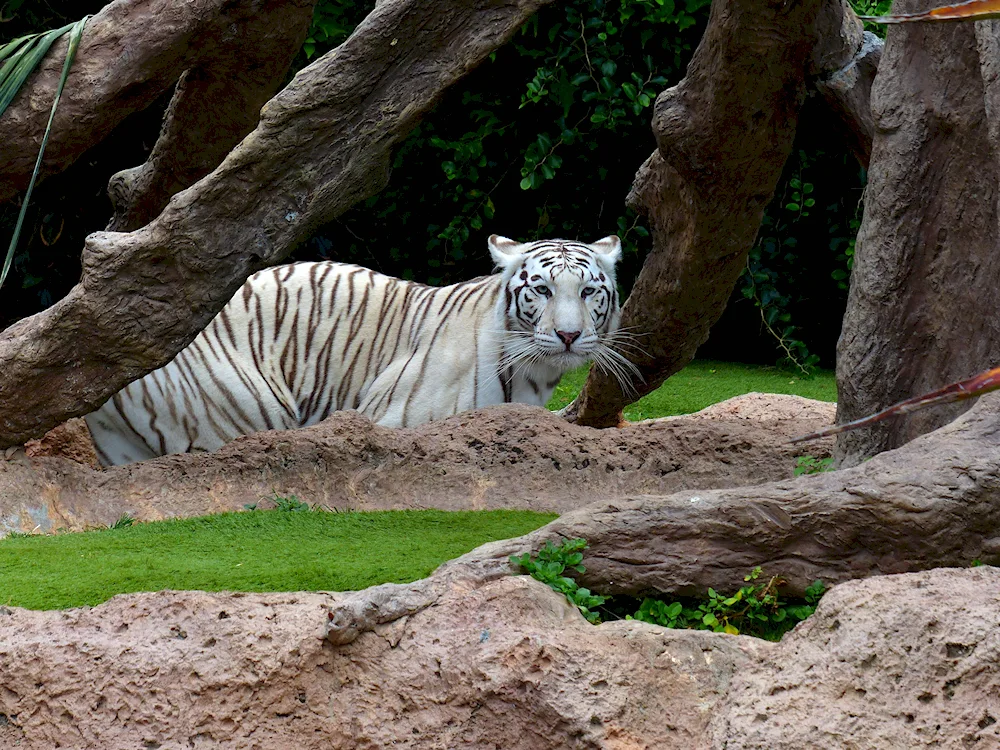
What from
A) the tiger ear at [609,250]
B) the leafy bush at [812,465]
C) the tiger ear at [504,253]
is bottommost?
the leafy bush at [812,465]

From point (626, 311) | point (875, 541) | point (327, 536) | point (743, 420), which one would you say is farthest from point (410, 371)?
point (875, 541)

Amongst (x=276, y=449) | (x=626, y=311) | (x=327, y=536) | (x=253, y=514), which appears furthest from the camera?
(x=626, y=311)

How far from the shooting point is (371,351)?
5684mm

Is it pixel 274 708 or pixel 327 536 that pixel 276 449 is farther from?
pixel 274 708

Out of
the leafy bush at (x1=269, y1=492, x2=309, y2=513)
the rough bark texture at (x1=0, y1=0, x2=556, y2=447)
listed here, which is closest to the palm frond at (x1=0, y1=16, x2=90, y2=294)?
the rough bark texture at (x1=0, y1=0, x2=556, y2=447)

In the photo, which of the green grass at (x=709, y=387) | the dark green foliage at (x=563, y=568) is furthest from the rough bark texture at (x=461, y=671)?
the green grass at (x=709, y=387)

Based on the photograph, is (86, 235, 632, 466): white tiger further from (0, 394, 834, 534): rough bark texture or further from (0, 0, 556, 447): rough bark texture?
(0, 0, 556, 447): rough bark texture

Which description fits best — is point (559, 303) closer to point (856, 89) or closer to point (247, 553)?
point (856, 89)

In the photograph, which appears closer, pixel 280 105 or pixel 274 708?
pixel 274 708

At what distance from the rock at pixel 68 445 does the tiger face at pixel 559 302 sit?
1.78 metres

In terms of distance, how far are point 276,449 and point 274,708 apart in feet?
6.89

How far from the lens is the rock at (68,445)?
4.54m

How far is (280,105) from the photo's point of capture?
3900 mm

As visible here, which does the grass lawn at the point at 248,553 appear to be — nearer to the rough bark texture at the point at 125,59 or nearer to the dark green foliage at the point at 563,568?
the dark green foliage at the point at 563,568
